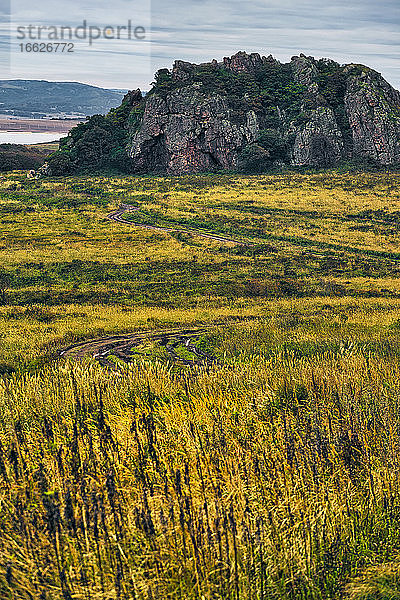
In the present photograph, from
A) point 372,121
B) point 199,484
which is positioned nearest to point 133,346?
point 199,484

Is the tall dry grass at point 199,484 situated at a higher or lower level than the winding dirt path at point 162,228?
Answer: lower

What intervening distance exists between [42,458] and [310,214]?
4256cm

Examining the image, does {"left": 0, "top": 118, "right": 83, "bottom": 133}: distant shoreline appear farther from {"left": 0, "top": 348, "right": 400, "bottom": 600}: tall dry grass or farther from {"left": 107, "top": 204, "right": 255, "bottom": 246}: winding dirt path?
{"left": 0, "top": 348, "right": 400, "bottom": 600}: tall dry grass

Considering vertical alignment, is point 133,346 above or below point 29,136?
below

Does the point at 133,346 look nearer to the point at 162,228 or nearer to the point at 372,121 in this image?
the point at 162,228

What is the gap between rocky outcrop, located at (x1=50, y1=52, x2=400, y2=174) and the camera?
6975 centimetres

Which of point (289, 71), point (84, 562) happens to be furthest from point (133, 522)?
point (289, 71)

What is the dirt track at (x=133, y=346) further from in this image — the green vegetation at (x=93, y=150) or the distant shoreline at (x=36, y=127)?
the distant shoreline at (x=36, y=127)

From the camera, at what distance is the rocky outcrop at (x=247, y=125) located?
69.8 metres

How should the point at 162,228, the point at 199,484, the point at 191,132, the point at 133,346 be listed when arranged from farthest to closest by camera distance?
1. the point at 191,132
2. the point at 162,228
3. the point at 133,346
4. the point at 199,484

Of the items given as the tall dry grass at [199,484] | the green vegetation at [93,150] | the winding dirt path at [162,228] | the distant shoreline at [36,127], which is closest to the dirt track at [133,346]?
the tall dry grass at [199,484]

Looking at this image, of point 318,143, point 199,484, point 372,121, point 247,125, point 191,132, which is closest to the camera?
point 199,484

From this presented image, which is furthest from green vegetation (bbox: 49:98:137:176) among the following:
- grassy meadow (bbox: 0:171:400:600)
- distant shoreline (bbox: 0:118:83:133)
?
distant shoreline (bbox: 0:118:83:133)

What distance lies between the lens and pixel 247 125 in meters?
71.9
